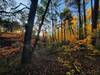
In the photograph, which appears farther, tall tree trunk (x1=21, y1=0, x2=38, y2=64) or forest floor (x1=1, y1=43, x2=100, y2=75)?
tall tree trunk (x1=21, y1=0, x2=38, y2=64)

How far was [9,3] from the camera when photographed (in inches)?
554

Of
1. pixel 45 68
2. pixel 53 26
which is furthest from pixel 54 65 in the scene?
A: pixel 53 26

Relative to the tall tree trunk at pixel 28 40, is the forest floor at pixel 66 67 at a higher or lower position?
lower

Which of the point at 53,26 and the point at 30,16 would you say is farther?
the point at 53,26

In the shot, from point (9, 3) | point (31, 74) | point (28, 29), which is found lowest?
point (31, 74)

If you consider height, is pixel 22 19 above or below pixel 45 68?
above

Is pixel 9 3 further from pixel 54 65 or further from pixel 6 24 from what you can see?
pixel 54 65

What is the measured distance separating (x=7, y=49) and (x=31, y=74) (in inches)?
79.1

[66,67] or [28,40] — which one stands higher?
[28,40]

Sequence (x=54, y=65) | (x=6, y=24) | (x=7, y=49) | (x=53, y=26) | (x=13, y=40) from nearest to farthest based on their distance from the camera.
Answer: (x=13, y=40), (x=7, y=49), (x=6, y=24), (x=54, y=65), (x=53, y=26)

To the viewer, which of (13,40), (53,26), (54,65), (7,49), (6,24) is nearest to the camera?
(13,40)

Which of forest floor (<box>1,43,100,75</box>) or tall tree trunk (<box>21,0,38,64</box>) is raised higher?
Result: tall tree trunk (<box>21,0,38,64</box>)

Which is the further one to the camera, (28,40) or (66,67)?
(28,40)

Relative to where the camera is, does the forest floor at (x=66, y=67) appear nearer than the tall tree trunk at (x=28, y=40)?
Yes
